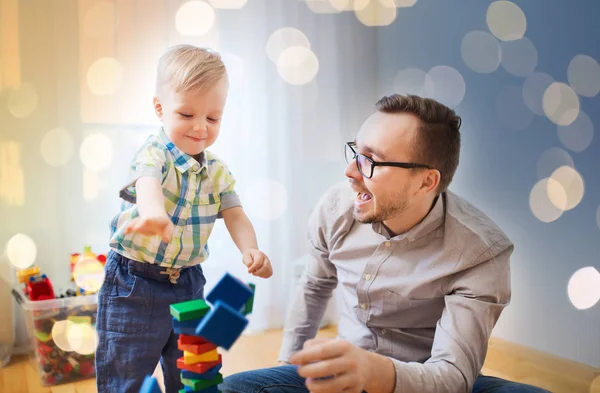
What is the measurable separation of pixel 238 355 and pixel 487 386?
1.16 metres

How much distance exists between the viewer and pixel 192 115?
1039 millimetres

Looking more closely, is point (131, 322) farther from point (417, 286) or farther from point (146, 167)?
point (417, 286)

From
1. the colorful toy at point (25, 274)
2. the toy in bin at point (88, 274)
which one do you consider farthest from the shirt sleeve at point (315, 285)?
the colorful toy at point (25, 274)

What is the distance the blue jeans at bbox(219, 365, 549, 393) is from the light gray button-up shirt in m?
0.10

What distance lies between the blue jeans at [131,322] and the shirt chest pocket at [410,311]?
17.5 inches

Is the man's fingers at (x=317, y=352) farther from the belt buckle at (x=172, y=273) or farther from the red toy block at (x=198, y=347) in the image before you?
the belt buckle at (x=172, y=273)

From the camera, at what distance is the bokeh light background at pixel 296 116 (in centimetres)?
177

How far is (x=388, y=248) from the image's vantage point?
4.06 feet

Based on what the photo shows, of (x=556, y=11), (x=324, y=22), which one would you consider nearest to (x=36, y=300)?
(x=324, y=22)

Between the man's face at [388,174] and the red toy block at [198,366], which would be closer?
the red toy block at [198,366]

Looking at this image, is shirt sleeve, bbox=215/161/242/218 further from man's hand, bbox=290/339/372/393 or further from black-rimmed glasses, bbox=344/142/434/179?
man's hand, bbox=290/339/372/393

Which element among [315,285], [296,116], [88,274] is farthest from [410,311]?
[296,116]

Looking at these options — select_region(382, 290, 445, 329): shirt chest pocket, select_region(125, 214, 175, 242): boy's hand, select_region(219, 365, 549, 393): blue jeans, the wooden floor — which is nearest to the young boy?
select_region(219, 365, 549, 393): blue jeans

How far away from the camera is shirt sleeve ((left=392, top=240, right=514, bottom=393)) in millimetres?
963
